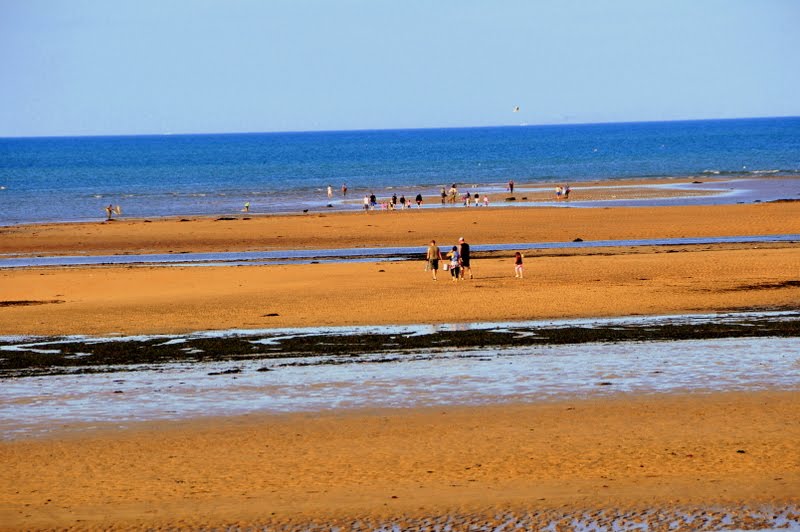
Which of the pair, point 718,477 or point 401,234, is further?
point 401,234

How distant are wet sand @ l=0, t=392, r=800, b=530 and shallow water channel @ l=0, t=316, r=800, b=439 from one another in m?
0.67

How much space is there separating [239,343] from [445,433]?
8.25 meters

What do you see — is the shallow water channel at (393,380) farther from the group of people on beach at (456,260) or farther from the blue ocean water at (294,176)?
the blue ocean water at (294,176)

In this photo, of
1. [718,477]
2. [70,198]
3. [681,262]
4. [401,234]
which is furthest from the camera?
[70,198]

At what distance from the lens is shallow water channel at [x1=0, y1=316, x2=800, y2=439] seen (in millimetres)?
16438

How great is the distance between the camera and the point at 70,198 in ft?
286

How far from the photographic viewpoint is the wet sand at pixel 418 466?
1161 cm

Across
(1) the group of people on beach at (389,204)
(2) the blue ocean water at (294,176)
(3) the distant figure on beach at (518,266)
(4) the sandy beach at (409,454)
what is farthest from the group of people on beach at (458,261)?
(2) the blue ocean water at (294,176)

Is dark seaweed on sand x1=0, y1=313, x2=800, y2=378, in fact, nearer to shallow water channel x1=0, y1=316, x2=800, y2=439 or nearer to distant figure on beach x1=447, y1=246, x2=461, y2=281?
shallow water channel x1=0, y1=316, x2=800, y2=439

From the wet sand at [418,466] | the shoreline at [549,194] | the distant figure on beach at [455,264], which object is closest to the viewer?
the wet sand at [418,466]

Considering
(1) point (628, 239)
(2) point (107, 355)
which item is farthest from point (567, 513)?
(1) point (628, 239)

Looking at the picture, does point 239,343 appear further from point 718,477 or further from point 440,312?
point 718,477

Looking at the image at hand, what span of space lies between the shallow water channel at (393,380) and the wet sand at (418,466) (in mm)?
674

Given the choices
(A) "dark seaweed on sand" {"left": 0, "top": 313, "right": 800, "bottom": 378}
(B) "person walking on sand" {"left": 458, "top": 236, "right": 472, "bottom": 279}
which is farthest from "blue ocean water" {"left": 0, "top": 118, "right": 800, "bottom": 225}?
(A) "dark seaweed on sand" {"left": 0, "top": 313, "right": 800, "bottom": 378}
